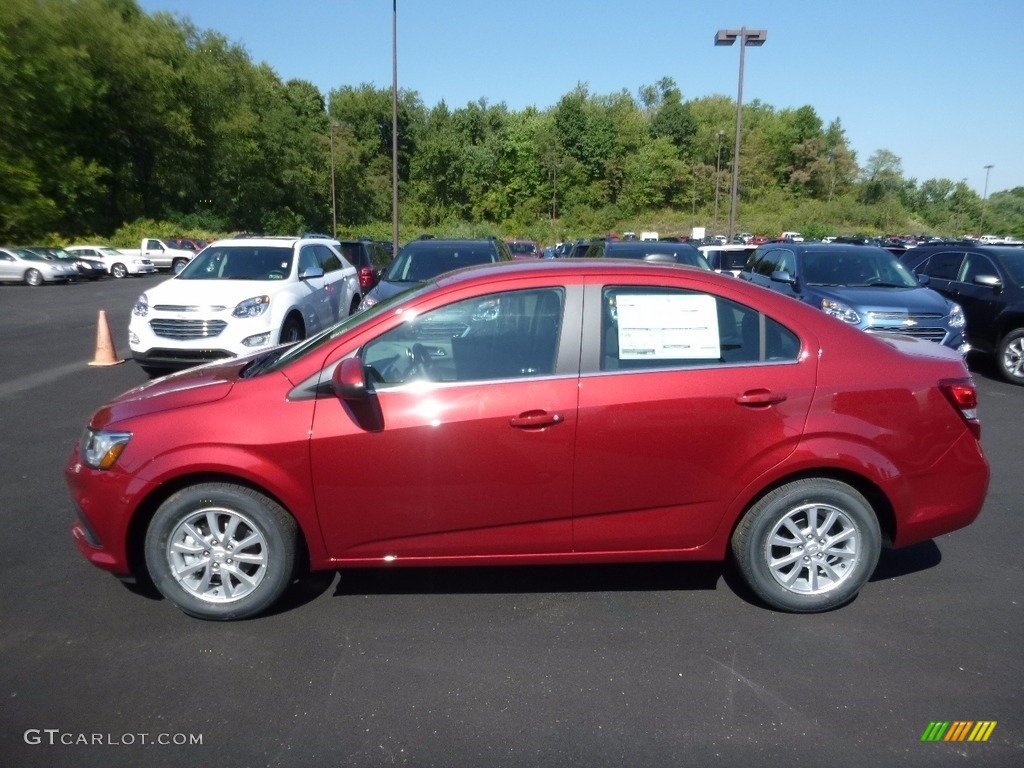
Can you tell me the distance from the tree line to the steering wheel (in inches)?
1791

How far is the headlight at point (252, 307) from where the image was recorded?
9594 millimetres

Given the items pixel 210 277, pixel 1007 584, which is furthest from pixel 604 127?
pixel 1007 584

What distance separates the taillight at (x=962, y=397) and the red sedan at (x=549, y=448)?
0.05 feet

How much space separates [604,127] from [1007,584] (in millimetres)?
81802

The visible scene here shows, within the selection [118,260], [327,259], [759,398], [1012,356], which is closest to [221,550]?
[759,398]

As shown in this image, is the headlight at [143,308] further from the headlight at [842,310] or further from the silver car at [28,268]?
the silver car at [28,268]

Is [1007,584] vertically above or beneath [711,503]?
beneath

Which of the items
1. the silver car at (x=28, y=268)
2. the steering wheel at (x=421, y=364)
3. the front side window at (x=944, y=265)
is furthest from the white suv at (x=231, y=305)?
the silver car at (x=28, y=268)

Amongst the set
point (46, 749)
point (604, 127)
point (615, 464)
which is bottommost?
point (46, 749)

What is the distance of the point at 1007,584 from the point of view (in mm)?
4484

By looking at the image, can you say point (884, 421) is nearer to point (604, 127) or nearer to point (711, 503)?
point (711, 503)

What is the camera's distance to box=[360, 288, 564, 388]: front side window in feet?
12.8

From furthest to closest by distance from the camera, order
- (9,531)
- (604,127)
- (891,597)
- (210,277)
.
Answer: (604,127)
(210,277)
(9,531)
(891,597)

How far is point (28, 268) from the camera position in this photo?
3072cm
